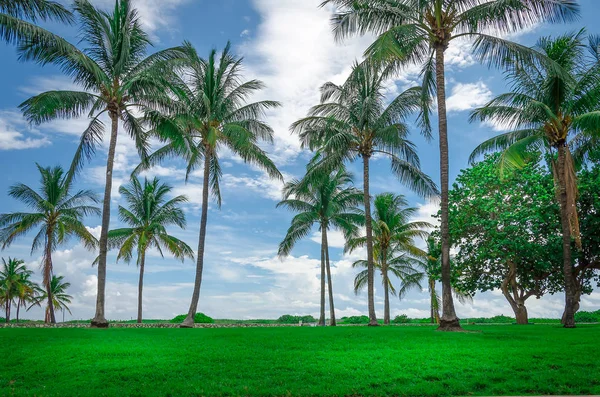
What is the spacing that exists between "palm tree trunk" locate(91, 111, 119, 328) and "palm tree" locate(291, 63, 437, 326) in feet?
31.4

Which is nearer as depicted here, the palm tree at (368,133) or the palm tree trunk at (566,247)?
the palm tree trunk at (566,247)

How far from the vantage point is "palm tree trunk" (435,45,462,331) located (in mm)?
16578

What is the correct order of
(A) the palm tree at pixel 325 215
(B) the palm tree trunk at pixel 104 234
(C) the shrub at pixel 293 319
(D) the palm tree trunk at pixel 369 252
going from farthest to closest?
(C) the shrub at pixel 293 319 < (A) the palm tree at pixel 325 215 < (D) the palm tree trunk at pixel 369 252 < (B) the palm tree trunk at pixel 104 234

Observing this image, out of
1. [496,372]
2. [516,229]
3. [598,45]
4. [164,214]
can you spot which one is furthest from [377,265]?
[496,372]

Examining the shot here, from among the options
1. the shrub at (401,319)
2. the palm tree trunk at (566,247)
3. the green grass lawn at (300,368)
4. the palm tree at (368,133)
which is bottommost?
the shrub at (401,319)

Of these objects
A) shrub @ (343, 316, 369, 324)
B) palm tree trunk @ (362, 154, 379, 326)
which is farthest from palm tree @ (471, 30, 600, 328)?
shrub @ (343, 316, 369, 324)

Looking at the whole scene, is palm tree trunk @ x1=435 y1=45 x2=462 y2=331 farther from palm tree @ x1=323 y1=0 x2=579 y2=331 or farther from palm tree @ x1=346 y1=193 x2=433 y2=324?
palm tree @ x1=346 y1=193 x2=433 y2=324

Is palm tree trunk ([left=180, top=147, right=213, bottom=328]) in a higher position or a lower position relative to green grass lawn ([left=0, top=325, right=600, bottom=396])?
higher

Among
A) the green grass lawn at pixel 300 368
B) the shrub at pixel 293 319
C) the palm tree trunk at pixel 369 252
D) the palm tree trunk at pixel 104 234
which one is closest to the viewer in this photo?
the green grass lawn at pixel 300 368

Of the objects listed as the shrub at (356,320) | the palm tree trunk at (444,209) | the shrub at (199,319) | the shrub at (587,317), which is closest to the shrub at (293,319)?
the shrub at (356,320)

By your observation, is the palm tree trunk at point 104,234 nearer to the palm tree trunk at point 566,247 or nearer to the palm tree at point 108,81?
the palm tree at point 108,81

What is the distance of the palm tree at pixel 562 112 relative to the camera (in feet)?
66.4

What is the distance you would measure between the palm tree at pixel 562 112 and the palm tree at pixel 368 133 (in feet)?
14.1

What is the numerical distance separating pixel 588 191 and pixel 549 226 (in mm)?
2413
